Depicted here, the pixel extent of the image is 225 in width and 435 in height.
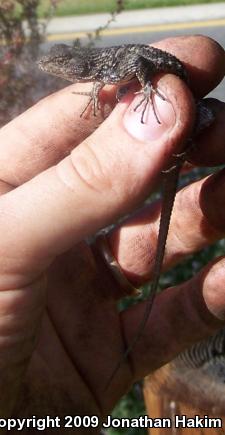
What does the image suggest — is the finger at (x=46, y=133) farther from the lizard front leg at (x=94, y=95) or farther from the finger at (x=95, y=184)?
the finger at (x=95, y=184)

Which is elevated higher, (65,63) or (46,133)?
(65,63)

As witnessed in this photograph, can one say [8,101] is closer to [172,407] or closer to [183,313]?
[183,313]

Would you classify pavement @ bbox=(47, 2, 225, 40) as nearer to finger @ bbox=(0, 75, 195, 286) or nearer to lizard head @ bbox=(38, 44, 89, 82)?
lizard head @ bbox=(38, 44, 89, 82)

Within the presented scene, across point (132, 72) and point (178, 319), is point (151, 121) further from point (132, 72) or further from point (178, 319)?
point (178, 319)

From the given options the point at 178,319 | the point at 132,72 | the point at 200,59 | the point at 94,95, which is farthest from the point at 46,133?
the point at 178,319

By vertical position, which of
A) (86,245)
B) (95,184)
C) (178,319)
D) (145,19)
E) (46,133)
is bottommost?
(145,19)

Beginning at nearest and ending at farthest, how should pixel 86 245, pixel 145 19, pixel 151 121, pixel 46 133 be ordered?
1. pixel 151 121
2. pixel 46 133
3. pixel 86 245
4. pixel 145 19
